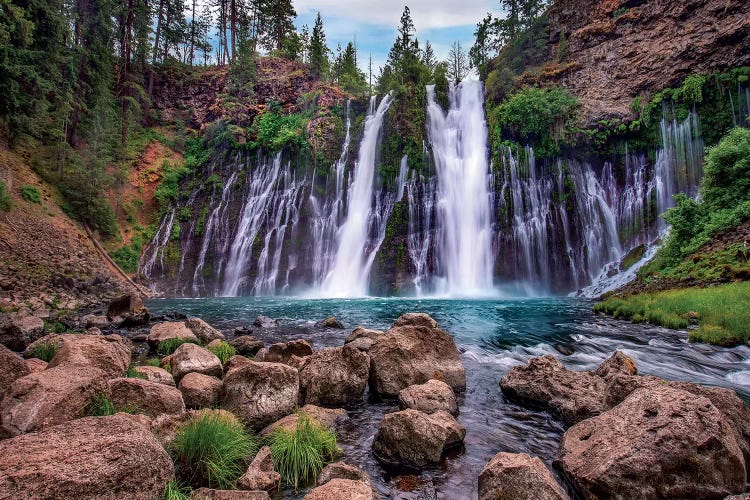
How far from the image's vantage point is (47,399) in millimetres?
3412

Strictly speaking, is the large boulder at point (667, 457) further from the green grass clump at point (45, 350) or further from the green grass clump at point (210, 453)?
the green grass clump at point (45, 350)

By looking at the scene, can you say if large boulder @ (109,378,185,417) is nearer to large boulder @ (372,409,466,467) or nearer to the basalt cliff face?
large boulder @ (372,409,466,467)

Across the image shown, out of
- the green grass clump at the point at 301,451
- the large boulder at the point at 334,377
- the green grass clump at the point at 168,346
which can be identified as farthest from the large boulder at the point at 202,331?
the green grass clump at the point at 301,451

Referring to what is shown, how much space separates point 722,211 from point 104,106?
3837cm

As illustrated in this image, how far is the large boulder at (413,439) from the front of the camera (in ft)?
13.6

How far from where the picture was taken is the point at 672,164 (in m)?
24.5

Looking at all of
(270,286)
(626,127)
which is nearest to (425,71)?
(626,127)

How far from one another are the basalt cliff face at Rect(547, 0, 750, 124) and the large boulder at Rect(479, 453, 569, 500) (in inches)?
1183

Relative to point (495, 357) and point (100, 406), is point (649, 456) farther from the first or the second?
point (495, 357)

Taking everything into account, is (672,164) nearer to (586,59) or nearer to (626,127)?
(626,127)

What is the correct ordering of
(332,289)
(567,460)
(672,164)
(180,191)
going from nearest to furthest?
1. (567,460)
2. (672,164)
3. (332,289)
4. (180,191)

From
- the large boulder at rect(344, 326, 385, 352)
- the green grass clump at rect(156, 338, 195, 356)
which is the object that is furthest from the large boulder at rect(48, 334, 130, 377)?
the large boulder at rect(344, 326, 385, 352)

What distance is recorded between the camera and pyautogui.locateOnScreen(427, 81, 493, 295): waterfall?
26359 mm

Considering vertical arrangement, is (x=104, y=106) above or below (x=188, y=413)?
above
